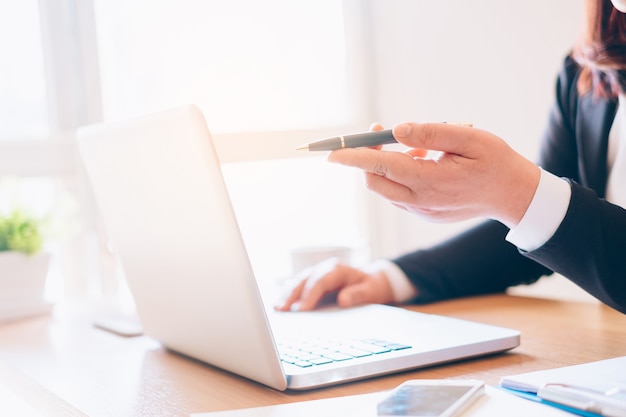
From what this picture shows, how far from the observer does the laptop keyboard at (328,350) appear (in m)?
0.70

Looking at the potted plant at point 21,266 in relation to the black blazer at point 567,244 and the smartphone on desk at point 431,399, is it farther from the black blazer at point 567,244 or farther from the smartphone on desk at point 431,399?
the smartphone on desk at point 431,399

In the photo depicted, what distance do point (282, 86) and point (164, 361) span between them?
1.72 meters

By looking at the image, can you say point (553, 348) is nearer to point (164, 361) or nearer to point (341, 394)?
point (341, 394)

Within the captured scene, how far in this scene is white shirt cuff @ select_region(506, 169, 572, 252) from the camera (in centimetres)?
72

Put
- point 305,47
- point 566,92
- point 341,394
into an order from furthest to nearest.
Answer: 1. point 305,47
2. point 566,92
3. point 341,394

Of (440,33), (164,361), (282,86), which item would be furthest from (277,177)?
(164,361)

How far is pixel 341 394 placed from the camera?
638 mm

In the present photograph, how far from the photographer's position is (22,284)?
51.9 inches

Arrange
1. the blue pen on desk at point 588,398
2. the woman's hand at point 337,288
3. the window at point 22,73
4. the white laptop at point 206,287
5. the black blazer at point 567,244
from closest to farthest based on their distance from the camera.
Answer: the blue pen on desk at point 588,398
the white laptop at point 206,287
the black blazer at point 567,244
the woman's hand at point 337,288
the window at point 22,73

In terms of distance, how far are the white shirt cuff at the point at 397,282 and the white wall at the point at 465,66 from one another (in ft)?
3.41

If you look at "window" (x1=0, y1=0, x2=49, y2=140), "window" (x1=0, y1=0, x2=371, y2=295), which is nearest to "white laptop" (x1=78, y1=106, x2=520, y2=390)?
"window" (x1=0, y1=0, x2=371, y2=295)

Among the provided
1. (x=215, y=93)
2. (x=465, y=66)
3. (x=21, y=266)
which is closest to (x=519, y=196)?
(x=21, y=266)

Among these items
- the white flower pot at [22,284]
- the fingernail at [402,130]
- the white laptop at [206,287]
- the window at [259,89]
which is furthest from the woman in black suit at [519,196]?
the window at [259,89]

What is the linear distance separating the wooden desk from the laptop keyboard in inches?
1.4
